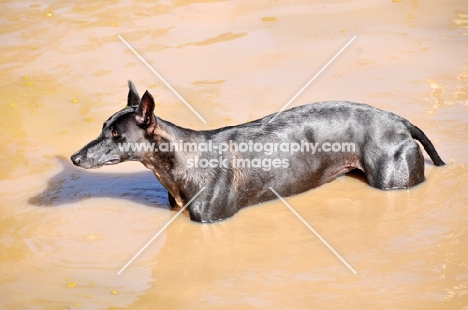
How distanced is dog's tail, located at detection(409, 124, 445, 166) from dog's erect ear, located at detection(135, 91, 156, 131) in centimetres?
263

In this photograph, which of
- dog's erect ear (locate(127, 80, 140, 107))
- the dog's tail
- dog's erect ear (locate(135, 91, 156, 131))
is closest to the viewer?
dog's erect ear (locate(135, 91, 156, 131))

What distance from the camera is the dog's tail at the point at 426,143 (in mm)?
8562

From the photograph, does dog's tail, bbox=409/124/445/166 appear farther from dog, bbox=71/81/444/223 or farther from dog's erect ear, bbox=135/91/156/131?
dog's erect ear, bbox=135/91/156/131

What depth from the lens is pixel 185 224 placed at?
8164mm

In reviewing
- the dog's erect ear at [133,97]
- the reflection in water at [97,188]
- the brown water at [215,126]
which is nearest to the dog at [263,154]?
→ the dog's erect ear at [133,97]

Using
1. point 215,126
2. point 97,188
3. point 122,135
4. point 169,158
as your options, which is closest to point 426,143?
point 215,126

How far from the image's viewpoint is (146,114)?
770cm

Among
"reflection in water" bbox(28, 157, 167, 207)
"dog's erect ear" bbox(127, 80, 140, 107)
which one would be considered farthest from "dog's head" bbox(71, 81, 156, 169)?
"reflection in water" bbox(28, 157, 167, 207)

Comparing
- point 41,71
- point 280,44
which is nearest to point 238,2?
point 280,44

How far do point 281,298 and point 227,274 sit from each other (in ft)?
2.08

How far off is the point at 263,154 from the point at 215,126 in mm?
1657

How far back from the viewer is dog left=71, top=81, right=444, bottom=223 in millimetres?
7898

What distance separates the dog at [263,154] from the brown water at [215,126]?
0.61ft

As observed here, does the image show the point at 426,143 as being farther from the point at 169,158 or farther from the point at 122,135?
the point at 122,135
